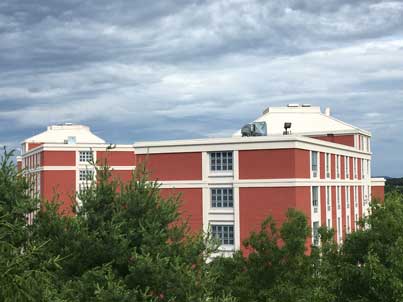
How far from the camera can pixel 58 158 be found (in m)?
71.9

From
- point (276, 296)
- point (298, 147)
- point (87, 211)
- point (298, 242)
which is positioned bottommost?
point (276, 296)

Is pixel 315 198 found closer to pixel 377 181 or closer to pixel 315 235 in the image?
pixel 315 235

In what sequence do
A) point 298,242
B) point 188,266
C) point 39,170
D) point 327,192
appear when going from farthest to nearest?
point 39,170 → point 327,192 → point 298,242 → point 188,266

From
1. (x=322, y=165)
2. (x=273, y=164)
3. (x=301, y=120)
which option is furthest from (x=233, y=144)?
(x=301, y=120)

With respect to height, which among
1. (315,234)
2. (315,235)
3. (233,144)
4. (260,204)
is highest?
(233,144)

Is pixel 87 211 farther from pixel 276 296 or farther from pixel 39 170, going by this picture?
pixel 39 170

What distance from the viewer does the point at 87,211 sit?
62.0 ft

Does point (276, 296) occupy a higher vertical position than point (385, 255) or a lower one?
lower

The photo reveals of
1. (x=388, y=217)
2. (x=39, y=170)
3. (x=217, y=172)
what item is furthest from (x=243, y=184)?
(x=39, y=170)

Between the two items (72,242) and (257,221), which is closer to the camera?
(72,242)

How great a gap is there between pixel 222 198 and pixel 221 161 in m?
2.90

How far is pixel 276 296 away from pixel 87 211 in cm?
A: 961

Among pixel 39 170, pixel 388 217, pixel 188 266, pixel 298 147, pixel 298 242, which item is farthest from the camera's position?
pixel 39 170

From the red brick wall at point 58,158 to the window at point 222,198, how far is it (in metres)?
33.2
